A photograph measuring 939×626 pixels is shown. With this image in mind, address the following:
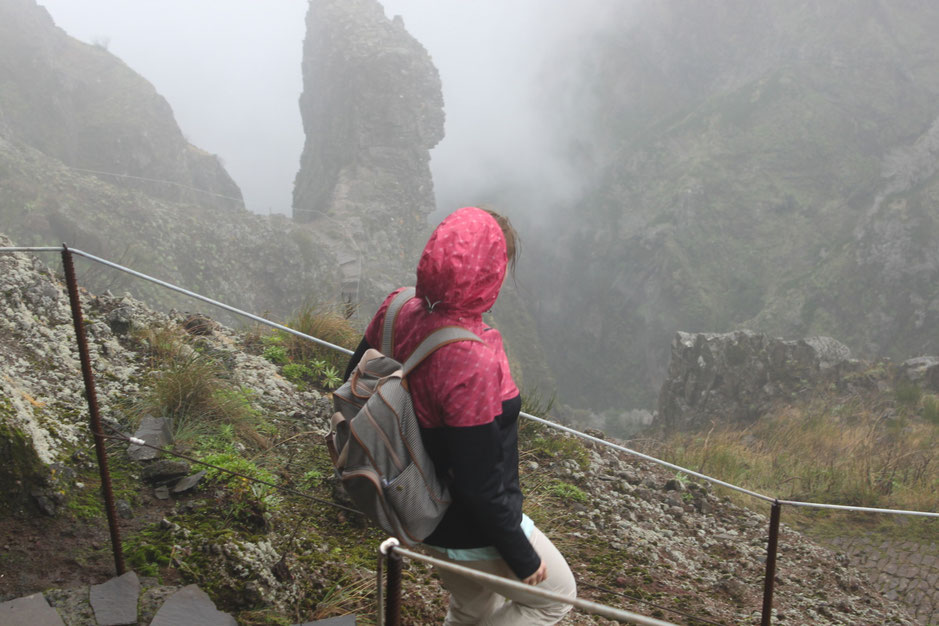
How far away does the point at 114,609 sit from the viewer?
219 cm

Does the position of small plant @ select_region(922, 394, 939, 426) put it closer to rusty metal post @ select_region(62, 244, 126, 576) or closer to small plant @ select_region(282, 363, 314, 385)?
small plant @ select_region(282, 363, 314, 385)

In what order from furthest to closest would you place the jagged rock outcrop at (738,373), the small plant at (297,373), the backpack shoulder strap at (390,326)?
the jagged rock outcrop at (738,373)
the small plant at (297,373)
the backpack shoulder strap at (390,326)

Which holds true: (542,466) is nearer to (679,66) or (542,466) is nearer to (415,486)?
(415,486)

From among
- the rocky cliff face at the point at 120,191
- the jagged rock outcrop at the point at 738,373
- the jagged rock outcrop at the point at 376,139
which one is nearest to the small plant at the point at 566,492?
the jagged rock outcrop at the point at 738,373

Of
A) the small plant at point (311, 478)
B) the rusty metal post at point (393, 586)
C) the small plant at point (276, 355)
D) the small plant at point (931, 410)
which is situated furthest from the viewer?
the small plant at point (931, 410)

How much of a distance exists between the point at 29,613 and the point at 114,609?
0.25 meters

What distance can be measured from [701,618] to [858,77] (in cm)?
6819

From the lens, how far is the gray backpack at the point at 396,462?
1563 mm

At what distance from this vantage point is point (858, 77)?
56.8m

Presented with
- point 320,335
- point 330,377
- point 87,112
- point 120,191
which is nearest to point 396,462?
point 330,377

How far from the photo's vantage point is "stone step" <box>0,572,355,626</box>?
205cm

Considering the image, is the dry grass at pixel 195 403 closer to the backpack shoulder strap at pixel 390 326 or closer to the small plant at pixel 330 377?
the small plant at pixel 330 377

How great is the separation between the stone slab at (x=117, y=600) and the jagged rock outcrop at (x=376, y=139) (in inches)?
1460

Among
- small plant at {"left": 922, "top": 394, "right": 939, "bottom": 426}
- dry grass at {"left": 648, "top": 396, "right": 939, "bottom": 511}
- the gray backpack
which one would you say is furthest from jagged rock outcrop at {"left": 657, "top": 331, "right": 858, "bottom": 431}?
the gray backpack
